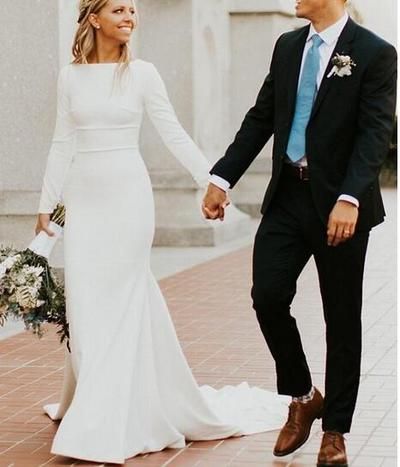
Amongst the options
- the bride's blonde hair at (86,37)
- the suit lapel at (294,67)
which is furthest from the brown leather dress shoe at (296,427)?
the bride's blonde hair at (86,37)

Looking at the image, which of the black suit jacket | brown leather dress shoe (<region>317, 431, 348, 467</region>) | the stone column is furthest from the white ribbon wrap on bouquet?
the stone column

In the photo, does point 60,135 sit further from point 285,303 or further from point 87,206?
point 285,303

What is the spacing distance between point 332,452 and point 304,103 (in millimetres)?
1433

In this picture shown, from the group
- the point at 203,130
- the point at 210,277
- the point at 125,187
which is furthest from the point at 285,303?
the point at 203,130

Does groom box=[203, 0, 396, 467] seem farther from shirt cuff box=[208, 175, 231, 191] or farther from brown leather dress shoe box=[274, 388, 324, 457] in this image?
brown leather dress shoe box=[274, 388, 324, 457]

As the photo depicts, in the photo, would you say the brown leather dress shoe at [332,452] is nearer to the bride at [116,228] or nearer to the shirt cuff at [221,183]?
the bride at [116,228]

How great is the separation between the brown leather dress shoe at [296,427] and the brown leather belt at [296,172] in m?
Answer: 0.99

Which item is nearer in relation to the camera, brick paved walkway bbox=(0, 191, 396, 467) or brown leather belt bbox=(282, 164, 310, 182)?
brown leather belt bbox=(282, 164, 310, 182)

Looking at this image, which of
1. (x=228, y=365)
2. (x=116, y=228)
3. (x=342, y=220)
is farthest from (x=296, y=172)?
(x=228, y=365)

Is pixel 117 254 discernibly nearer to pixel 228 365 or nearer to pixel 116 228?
pixel 116 228

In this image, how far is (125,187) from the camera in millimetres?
6398

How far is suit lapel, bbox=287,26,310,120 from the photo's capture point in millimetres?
5898

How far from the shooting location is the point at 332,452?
5.93 m

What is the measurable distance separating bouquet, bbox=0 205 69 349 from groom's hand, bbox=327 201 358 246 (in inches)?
56.5
